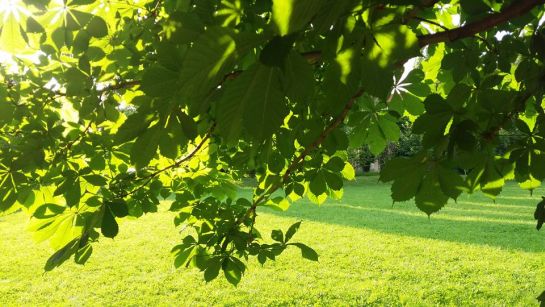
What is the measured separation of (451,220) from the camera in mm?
9711

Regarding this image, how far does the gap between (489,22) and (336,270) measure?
18.9 ft

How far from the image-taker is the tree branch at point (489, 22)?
758 mm

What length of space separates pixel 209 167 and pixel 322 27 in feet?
7.75

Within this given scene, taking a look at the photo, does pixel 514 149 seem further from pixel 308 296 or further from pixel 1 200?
pixel 308 296

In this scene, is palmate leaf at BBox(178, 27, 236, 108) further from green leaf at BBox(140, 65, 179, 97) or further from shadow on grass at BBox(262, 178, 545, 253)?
shadow on grass at BBox(262, 178, 545, 253)

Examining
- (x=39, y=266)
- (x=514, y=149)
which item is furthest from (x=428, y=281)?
(x=39, y=266)

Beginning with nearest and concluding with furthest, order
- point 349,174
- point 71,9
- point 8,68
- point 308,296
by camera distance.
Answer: point 71,9 → point 8,68 → point 349,174 → point 308,296

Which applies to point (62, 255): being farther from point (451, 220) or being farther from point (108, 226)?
point (451, 220)

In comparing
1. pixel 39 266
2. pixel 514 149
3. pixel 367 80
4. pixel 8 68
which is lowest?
pixel 39 266

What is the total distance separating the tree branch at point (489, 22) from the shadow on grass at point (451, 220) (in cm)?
659

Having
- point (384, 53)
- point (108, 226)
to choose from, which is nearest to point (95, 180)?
point (108, 226)

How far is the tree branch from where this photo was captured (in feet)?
2.49

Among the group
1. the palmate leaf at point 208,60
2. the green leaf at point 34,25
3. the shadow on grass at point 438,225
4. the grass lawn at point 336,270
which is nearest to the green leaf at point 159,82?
the palmate leaf at point 208,60

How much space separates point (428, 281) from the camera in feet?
18.4
